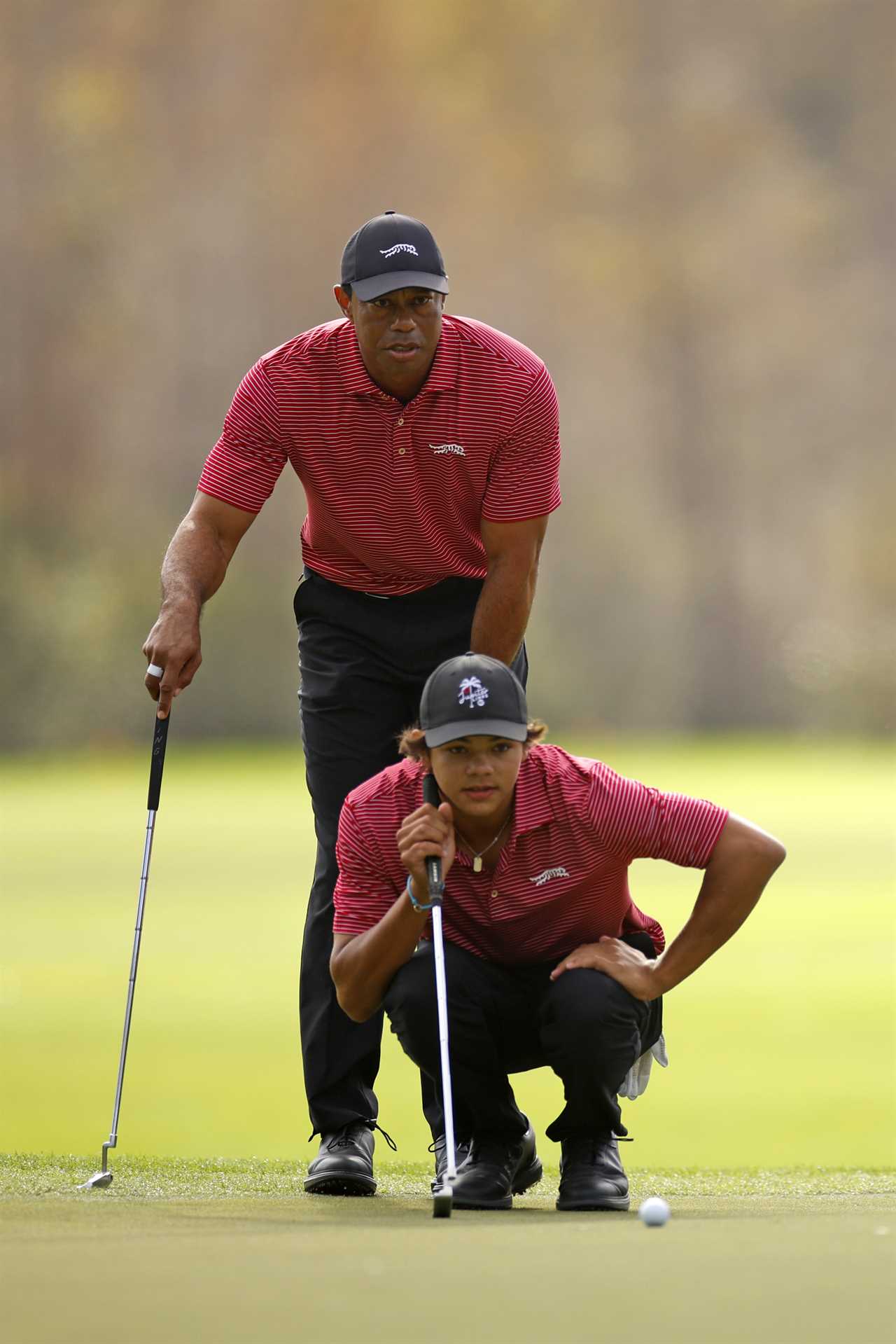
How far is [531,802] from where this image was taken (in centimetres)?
263

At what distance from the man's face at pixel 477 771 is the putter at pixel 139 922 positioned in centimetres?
→ 56

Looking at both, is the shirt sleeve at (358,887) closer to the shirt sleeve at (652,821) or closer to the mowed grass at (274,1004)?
the shirt sleeve at (652,821)

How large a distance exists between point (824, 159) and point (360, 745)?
1731cm

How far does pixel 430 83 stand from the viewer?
18.8m

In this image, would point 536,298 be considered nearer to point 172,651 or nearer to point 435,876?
point 172,651

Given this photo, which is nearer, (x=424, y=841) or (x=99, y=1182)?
(x=424, y=841)

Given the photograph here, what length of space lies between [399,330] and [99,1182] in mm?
1335

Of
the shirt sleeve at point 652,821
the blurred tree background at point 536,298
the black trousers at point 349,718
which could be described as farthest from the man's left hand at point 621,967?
the blurred tree background at point 536,298

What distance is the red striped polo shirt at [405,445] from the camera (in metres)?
3.00

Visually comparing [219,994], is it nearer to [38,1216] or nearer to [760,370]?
[38,1216]

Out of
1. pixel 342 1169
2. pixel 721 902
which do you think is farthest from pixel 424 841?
pixel 342 1169

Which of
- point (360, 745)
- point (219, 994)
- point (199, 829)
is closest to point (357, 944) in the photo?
point (360, 745)

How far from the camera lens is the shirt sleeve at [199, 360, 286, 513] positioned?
3.09m

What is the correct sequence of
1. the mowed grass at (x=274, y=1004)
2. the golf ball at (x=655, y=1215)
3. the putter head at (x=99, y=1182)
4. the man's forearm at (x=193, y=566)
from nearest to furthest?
the golf ball at (x=655, y=1215) < the putter head at (x=99, y=1182) < the man's forearm at (x=193, y=566) < the mowed grass at (x=274, y=1004)
